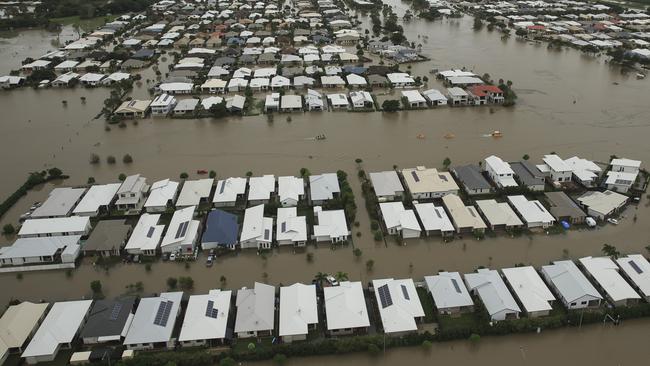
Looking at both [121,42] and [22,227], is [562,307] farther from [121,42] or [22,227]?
[121,42]

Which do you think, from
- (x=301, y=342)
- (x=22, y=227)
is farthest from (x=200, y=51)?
(x=301, y=342)

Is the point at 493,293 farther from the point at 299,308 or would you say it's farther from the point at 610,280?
the point at 299,308

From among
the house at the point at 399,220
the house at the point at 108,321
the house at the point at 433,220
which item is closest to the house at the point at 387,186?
the house at the point at 399,220

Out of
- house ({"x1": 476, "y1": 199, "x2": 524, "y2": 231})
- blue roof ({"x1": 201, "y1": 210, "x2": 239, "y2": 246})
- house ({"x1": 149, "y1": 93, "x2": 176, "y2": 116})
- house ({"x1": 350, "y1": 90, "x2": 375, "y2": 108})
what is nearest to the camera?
blue roof ({"x1": 201, "y1": 210, "x2": 239, "y2": 246})

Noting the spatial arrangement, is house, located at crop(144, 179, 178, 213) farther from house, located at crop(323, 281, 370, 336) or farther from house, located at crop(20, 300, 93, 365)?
house, located at crop(323, 281, 370, 336)

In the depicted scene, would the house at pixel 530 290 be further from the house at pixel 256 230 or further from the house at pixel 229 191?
the house at pixel 229 191

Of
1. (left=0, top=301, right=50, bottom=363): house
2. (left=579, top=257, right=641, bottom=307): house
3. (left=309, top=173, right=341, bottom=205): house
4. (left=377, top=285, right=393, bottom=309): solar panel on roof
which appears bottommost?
(left=579, top=257, right=641, bottom=307): house

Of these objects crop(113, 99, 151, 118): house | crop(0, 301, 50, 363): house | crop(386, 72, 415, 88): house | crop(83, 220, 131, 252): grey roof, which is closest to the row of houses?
crop(0, 301, 50, 363): house

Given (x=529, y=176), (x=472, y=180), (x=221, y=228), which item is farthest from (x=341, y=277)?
(x=529, y=176)
